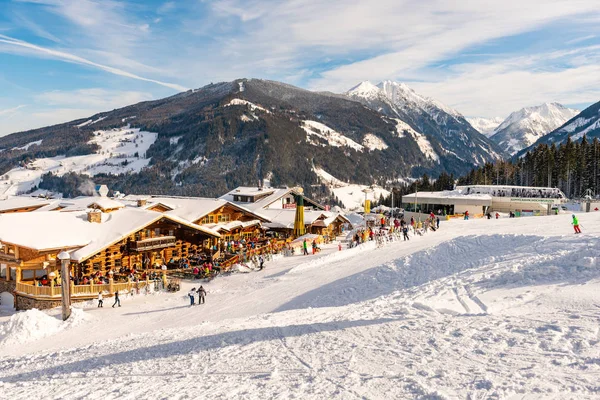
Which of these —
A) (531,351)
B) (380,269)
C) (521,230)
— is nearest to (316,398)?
(531,351)

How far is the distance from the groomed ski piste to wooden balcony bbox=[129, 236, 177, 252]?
772cm

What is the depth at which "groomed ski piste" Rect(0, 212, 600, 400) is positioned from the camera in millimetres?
8281

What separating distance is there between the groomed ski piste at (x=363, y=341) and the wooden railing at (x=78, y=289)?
2937 millimetres

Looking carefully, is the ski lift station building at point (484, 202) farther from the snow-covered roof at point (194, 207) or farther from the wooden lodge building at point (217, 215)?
the snow-covered roof at point (194, 207)

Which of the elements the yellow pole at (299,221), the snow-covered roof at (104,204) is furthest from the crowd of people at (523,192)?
the snow-covered roof at (104,204)

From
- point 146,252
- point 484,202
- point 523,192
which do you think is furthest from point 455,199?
point 146,252

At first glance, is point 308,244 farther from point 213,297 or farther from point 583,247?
point 583,247

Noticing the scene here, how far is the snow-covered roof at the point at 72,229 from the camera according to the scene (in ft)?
81.9

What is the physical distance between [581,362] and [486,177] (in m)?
87.0

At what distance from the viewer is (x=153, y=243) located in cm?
2923

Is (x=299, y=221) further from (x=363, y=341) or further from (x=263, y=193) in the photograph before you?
(x=363, y=341)

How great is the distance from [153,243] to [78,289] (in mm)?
6341

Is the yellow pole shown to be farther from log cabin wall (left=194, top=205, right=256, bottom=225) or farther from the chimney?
the chimney

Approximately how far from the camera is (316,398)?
7.89 metres
